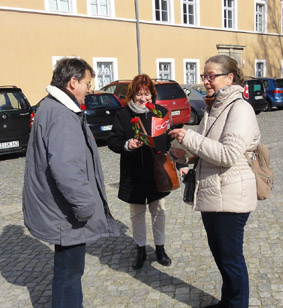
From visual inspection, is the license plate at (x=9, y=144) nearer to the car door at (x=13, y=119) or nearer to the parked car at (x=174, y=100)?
the car door at (x=13, y=119)

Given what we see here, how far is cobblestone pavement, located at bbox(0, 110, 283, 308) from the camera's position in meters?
3.09

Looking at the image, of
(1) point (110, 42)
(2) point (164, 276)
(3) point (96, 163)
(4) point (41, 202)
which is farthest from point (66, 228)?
(1) point (110, 42)

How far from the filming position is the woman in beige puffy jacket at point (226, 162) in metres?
2.30

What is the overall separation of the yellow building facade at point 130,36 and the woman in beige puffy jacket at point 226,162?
13538 millimetres

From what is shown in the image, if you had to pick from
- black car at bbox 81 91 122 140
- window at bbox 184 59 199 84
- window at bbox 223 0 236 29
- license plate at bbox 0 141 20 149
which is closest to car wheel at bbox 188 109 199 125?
black car at bbox 81 91 122 140

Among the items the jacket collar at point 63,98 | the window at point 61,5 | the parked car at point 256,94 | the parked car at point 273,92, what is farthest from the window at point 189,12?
the jacket collar at point 63,98

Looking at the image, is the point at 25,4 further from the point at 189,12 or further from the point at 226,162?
the point at 226,162

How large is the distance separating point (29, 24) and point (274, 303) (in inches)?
570

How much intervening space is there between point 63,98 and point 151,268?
1.95 m

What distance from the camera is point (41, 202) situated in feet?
7.72

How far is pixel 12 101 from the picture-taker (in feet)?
31.0

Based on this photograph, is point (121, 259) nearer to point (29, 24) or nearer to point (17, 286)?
point (17, 286)

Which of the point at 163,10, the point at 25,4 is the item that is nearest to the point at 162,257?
the point at 25,4

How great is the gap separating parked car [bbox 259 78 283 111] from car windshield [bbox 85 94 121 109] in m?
9.32
